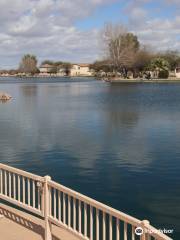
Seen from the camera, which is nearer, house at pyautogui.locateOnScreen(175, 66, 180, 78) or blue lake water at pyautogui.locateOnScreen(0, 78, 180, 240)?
blue lake water at pyautogui.locateOnScreen(0, 78, 180, 240)

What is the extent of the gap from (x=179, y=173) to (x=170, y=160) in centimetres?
280

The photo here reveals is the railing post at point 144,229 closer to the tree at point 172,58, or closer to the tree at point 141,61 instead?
the tree at point 141,61

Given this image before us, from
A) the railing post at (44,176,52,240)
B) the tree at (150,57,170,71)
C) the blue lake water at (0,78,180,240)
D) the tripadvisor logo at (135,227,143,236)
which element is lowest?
the blue lake water at (0,78,180,240)

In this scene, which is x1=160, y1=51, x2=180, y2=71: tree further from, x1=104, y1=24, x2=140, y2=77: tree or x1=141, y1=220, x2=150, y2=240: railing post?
x1=141, y1=220, x2=150, y2=240: railing post

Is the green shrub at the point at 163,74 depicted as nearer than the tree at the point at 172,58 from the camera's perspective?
Yes

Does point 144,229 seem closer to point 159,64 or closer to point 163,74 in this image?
point 159,64

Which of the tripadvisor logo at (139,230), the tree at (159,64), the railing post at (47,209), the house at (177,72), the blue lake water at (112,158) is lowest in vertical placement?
the blue lake water at (112,158)

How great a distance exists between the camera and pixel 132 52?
159 m

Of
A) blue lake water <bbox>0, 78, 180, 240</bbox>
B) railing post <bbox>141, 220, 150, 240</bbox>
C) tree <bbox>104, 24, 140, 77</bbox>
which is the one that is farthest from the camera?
tree <bbox>104, 24, 140, 77</bbox>

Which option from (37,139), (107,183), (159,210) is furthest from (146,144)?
(159,210)

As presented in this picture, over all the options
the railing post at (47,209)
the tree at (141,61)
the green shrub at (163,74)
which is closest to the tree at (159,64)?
the green shrub at (163,74)

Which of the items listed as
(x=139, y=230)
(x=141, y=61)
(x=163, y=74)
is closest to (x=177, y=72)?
(x=163, y=74)

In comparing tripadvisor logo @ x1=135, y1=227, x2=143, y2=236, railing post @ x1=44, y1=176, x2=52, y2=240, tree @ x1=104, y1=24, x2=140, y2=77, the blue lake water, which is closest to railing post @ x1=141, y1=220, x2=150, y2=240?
tripadvisor logo @ x1=135, y1=227, x2=143, y2=236

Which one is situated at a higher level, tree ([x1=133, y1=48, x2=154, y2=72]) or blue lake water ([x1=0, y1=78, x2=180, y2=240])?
tree ([x1=133, y1=48, x2=154, y2=72])
